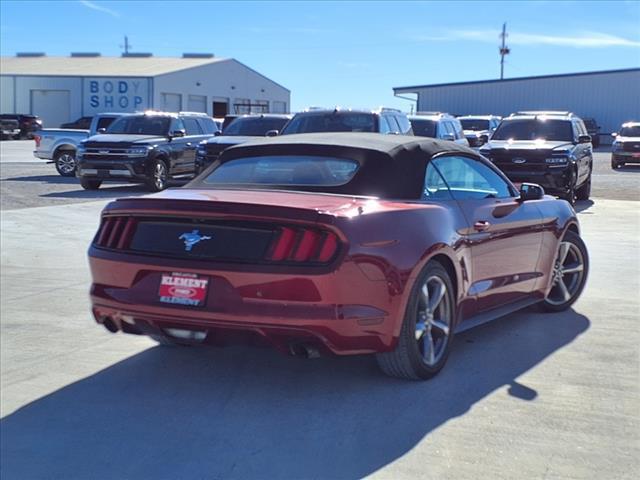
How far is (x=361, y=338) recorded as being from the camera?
4449 mm

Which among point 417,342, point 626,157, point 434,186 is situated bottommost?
point 417,342

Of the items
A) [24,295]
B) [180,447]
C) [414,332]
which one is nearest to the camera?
[180,447]

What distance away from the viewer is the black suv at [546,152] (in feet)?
51.4

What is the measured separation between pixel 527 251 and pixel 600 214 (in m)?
8.69

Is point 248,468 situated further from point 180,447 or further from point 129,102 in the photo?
point 129,102

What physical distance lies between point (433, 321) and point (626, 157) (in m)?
26.3

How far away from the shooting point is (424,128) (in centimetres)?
1914

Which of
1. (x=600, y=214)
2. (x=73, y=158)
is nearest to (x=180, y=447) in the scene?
(x=600, y=214)

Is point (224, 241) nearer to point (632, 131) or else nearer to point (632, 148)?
point (632, 148)

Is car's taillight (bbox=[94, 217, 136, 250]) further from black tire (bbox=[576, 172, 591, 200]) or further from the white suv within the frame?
the white suv

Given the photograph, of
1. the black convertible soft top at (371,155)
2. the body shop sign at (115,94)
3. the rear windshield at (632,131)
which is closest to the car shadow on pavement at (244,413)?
the black convertible soft top at (371,155)

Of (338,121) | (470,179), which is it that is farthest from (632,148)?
(470,179)

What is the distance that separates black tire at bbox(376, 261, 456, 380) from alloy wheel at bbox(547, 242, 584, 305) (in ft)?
6.51

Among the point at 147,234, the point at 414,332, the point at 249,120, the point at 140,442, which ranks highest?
the point at 249,120
